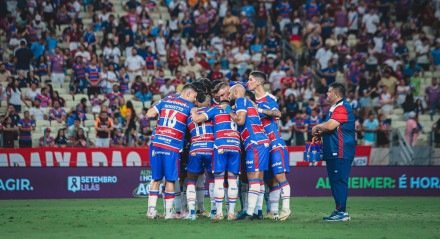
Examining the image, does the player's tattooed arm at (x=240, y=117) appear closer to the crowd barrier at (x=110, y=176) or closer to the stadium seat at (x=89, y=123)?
the crowd barrier at (x=110, y=176)

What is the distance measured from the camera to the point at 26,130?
27844 millimetres

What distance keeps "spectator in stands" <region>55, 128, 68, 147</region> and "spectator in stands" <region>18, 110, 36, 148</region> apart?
0.81 metres

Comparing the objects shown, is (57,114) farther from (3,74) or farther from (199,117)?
(199,117)

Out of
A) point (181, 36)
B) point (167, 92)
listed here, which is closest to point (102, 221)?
point (167, 92)

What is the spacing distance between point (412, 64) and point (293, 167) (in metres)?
10.9

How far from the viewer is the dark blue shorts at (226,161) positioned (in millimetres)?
17000

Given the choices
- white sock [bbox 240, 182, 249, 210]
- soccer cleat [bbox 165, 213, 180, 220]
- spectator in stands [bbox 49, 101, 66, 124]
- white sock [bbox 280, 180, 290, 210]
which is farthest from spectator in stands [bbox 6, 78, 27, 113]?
white sock [bbox 280, 180, 290, 210]

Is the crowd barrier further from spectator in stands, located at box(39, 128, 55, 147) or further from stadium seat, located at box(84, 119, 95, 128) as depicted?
stadium seat, located at box(84, 119, 95, 128)

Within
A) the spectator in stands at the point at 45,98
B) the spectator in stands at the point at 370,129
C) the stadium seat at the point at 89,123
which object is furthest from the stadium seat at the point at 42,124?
the spectator in stands at the point at 370,129

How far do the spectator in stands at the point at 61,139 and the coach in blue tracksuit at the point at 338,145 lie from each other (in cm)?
1226

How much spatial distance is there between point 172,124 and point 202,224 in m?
2.05

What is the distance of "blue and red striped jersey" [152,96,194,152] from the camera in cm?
1727

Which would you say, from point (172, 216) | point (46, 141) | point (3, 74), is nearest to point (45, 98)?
point (3, 74)

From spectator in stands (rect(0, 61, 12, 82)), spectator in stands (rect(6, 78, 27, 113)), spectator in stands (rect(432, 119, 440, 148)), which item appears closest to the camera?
spectator in stands (rect(432, 119, 440, 148))
